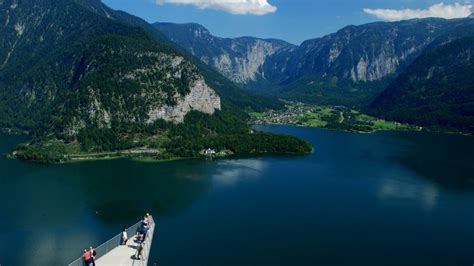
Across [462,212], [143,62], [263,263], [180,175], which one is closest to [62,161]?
[180,175]

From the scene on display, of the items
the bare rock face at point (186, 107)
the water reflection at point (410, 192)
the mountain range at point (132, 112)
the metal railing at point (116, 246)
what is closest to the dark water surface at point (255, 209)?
the water reflection at point (410, 192)

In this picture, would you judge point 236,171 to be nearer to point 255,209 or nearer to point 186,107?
point 255,209

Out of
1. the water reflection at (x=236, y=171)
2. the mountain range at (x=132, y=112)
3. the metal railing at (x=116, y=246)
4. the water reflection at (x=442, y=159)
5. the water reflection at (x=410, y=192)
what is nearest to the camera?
the metal railing at (x=116, y=246)

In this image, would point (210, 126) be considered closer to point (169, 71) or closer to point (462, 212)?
point (169, 71)

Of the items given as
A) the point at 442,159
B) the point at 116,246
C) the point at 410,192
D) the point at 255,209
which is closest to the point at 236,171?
the point at 255,209

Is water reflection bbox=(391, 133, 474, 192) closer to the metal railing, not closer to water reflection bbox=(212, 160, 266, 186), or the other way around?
water reflection bbox=(212, 160, 266, 186)

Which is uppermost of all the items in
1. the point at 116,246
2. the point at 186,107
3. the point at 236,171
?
the point at 186,107

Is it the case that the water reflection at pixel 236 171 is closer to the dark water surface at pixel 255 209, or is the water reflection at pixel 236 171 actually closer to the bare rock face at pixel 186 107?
the dark water surface at pixel 255 209
